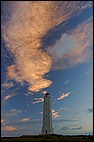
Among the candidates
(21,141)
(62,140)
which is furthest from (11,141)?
(62,140)

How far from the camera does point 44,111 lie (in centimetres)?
6981

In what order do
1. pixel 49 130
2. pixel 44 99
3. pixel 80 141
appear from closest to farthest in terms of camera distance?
pixel 80 141 → pixel 49 130 → pixel 44 99

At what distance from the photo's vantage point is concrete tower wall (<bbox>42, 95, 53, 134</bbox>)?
221 ft

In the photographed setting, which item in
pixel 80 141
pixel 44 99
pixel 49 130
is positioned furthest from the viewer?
pixel 44 99

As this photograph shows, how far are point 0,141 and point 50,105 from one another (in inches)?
1083

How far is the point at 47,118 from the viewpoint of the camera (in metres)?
68.6

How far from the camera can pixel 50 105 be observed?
7075 centimetres

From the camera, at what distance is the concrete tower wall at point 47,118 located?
221ft

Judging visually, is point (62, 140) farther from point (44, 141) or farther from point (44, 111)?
point (44, 111)

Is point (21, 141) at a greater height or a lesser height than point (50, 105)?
lesser

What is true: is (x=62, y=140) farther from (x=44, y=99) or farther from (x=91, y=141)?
(x=44, y=99)

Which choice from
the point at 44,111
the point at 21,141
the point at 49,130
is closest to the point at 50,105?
the point at 44,111

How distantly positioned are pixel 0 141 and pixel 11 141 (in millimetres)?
2087

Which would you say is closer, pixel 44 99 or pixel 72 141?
pixel 72 141
